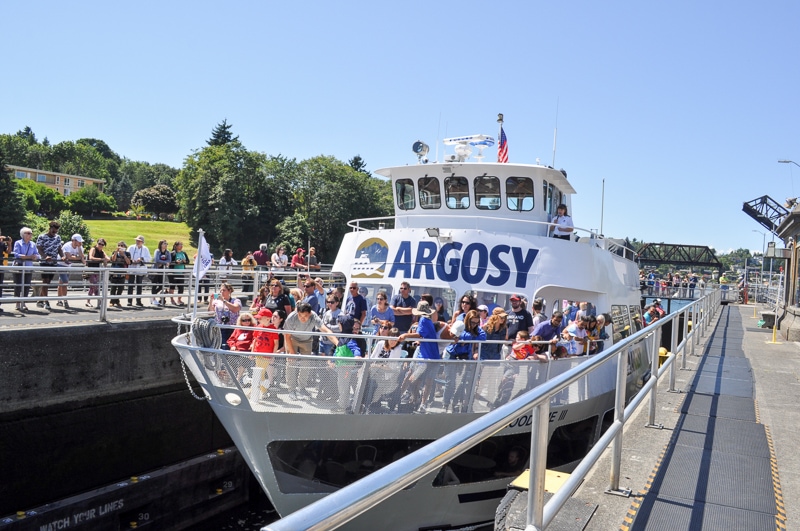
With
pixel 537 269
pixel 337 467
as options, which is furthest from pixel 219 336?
pixel 537 269

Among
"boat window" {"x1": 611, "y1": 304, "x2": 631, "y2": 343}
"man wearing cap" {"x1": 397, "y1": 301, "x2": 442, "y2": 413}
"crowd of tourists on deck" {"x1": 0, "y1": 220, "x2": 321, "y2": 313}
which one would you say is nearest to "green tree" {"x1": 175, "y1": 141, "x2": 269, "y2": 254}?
"crowd of tourists on deck" {"x1": 0, "y1": 220, "x2": 321, "y2": 313}

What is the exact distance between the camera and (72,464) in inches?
400

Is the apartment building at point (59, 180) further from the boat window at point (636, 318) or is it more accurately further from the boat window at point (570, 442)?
the boat window at point (570, 442)

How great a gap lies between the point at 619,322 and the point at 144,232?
82.0 metres

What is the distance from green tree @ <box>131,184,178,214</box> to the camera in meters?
114

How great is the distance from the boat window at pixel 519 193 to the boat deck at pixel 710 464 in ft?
15.8

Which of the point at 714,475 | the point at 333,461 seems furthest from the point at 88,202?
the point at 714,475

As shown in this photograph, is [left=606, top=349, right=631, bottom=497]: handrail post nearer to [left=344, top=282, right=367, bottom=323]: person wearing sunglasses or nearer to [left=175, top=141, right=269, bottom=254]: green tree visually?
[left=344, top=282, right=367, bottom=323]: person wearing sunglasses

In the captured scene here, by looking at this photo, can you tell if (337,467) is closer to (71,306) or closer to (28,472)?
(28,472)

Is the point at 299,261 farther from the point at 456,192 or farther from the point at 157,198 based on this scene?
the point at 157,198

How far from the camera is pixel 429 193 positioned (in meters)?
14.0

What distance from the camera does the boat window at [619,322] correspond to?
1275cm

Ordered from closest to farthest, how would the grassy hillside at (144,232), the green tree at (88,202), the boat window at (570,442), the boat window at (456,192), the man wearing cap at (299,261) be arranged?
the boat window at (570,442)
the boat window at (456,192)
the man wearing cap at (299,261)
the grassy hillside at (144,232)
the green tree at (88,202)

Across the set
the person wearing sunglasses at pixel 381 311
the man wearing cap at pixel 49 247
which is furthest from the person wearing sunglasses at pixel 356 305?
the man wearing cap at pixel 49 247
